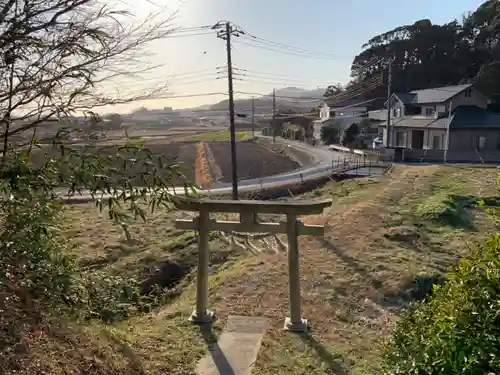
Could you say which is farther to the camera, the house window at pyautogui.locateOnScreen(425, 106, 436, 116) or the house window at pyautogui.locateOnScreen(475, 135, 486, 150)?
the house window at pyautogui.locateOnScreen(425, 106, 436, 116)

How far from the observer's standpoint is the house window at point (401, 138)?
36.6m

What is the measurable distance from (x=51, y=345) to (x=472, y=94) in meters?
36.3

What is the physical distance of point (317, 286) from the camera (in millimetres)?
9320

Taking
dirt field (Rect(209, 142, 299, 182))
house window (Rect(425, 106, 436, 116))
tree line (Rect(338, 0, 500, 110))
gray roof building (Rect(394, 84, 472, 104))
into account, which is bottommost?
dirt field (Rect(209, 142, 299, 182))

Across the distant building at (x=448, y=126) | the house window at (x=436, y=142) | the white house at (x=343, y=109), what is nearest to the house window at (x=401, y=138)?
the distant building at (x=448, y=126)

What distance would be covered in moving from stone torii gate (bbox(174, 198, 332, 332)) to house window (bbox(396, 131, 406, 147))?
105 ft

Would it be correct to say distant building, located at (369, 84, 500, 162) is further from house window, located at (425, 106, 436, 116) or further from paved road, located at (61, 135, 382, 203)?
paved road, located at (61, 135, 382, 203)

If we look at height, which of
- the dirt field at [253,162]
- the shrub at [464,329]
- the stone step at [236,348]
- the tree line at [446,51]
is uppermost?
→ the tree line at [446,51]

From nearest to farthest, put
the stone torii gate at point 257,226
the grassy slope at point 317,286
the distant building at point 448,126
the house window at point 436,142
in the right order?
the grassy slope at point 317,286 < the stone torii gate at point 257,226 < the distant building at point 448,126 < the house window at point 436,142

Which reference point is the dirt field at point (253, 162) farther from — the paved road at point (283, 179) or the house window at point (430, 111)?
the house window at point (430, 111)

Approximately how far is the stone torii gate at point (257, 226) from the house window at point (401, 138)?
31858 mm

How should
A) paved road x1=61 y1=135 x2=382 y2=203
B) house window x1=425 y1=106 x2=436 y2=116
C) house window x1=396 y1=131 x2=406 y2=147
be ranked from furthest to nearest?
house window x1=396 y1=131 x2=406 y2=147, house window x1=425 y1=106 x2=436 y2=116, paved road x1=61 y1=135 x2=382 y2=203

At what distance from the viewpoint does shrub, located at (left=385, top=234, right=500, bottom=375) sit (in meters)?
2.51

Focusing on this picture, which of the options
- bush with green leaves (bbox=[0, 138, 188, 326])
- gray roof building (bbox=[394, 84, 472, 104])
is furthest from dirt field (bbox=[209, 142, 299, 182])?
bush with green leaves (bbox=[0, 138, 188, 326])
